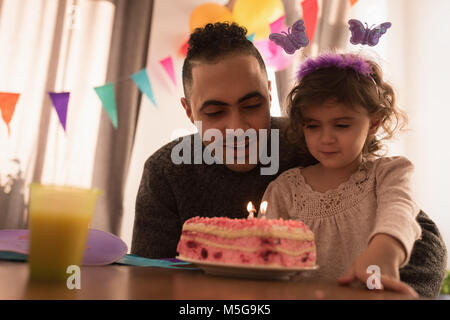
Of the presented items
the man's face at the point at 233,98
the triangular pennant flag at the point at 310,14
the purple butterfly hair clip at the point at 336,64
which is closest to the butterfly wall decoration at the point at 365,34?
the purple butterfly hair clip at the point at 336,64

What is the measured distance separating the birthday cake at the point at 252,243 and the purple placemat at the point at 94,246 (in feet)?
0.79

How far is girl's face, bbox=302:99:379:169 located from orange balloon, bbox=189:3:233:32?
1722 millimetres

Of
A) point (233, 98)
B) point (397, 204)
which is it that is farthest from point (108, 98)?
point (397, 204)

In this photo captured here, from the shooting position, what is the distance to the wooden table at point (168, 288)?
0.61 metres

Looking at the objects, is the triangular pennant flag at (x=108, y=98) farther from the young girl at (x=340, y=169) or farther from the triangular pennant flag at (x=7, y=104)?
the young girl at (x=340, y=169)

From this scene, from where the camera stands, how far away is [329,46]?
3.07 metres

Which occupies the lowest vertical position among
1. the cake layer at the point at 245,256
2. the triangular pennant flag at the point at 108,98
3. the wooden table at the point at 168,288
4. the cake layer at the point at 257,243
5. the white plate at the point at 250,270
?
the wooden table at the point at 168,288

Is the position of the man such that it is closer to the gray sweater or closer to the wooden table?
the gray sweater

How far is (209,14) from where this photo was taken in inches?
114

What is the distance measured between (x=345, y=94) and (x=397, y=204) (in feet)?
1.30

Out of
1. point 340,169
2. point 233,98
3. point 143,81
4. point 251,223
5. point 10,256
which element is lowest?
point 10,256

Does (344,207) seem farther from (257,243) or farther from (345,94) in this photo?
(257,243)
